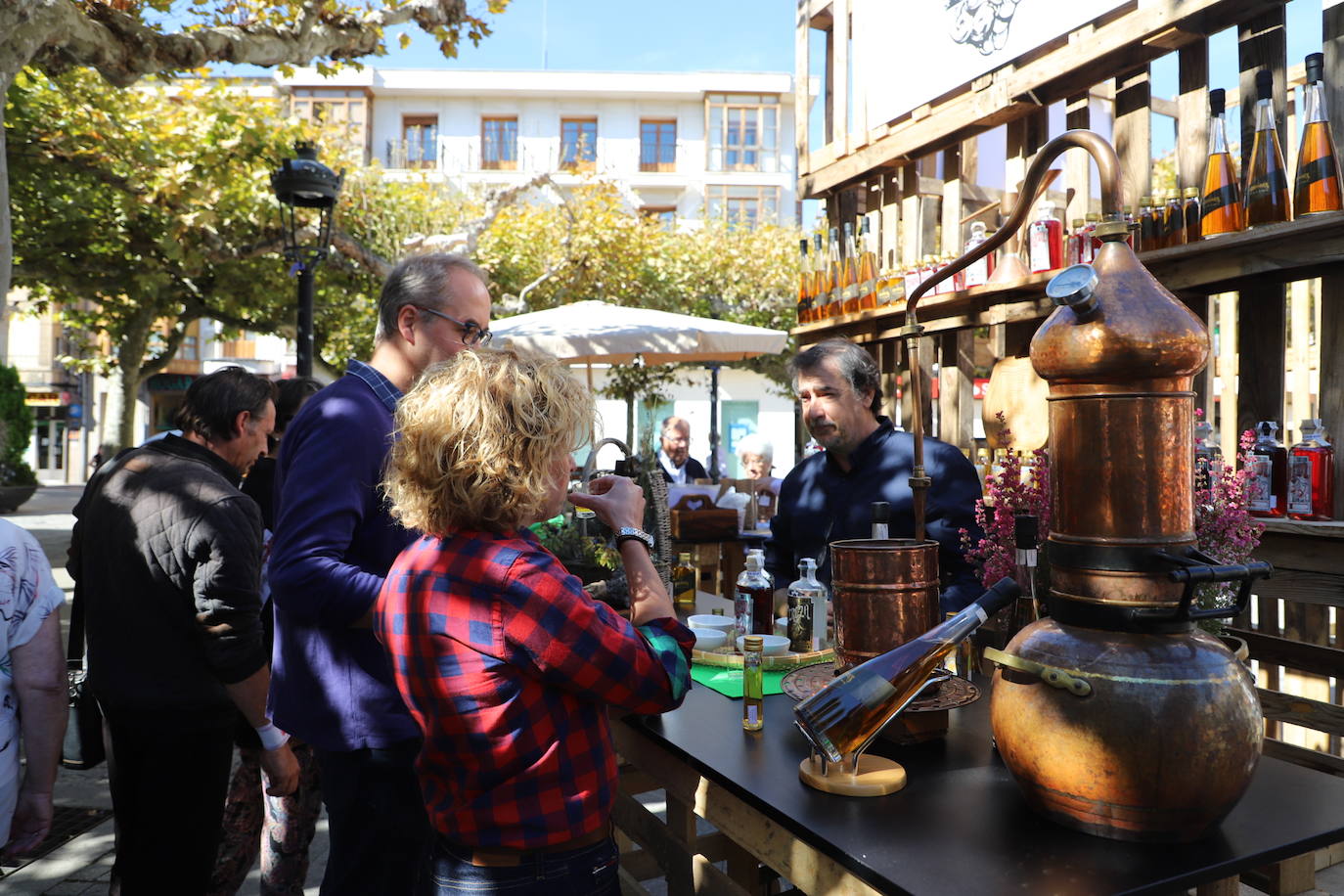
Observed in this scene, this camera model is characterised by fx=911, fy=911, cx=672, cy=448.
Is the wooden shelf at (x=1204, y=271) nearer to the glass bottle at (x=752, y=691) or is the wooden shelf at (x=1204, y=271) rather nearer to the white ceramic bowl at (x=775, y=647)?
the white ceramic bowl at (x=775, y=647)

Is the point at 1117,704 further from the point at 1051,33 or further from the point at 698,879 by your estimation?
the point at 1051,33

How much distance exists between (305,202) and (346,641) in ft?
17.9

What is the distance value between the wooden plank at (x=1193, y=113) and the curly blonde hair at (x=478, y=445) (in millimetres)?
2797

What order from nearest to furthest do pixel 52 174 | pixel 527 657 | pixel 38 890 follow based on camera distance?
pixel 527 657, pixel 38 890, pixel 52 174

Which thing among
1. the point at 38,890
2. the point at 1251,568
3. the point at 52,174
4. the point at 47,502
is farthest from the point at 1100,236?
the point at 47,502

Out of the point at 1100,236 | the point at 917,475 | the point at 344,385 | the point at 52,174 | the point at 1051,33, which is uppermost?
the point at 52,174

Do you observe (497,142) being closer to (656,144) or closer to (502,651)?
(656,144)

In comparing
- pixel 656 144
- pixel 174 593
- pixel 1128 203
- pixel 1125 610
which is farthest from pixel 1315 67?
pixel 656 144

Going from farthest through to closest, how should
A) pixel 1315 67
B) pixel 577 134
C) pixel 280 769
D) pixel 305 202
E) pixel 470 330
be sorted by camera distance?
pixel 577 134
pixel 305 202
pixel 1315 67
pixel 280 769
pixel 470 330

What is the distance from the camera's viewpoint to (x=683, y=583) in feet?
10.4

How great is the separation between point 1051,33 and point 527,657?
139 inches

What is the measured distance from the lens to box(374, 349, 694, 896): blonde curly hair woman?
138 centimetres

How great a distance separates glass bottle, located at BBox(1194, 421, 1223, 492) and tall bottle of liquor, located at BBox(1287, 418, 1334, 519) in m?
0.25

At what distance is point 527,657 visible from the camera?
1.38 metres
